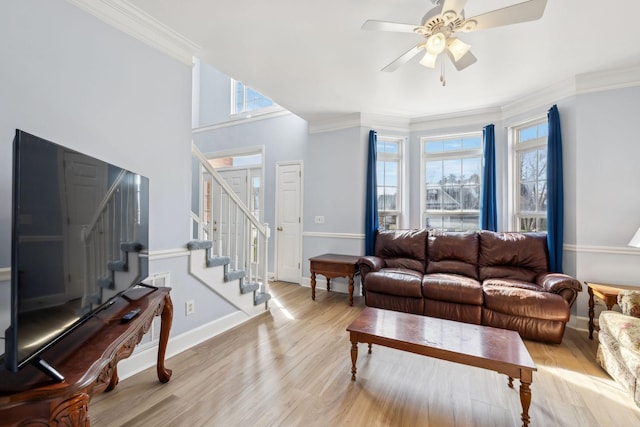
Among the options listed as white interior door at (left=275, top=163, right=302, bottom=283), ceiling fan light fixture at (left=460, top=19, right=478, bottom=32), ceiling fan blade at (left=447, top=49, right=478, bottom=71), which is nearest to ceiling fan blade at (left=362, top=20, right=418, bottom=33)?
ceiling fan light fixture at (left=460, top=19, right=478, bottom=32)

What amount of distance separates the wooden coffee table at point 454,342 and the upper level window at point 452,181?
243 centimetres

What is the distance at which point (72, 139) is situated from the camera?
1.79m

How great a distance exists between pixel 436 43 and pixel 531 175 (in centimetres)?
283

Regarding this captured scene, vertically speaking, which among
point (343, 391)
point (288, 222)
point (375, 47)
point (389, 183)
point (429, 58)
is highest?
point (375, 47)

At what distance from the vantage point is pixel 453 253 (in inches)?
142

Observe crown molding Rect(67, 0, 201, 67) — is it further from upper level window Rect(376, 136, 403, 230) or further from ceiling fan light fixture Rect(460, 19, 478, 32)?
upper level window Rect(376, 136, 403, 230)

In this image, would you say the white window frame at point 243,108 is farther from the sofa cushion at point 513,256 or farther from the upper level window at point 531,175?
the sofa cushion at point 513,256

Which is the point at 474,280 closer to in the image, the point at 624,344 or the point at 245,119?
the point at 624,344

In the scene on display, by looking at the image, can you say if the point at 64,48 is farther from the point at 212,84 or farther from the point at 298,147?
the point at 212,84

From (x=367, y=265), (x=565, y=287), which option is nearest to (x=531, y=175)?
(x=565, y=287)

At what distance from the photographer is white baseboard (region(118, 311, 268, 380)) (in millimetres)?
2080

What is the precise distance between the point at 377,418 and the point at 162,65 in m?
3.09

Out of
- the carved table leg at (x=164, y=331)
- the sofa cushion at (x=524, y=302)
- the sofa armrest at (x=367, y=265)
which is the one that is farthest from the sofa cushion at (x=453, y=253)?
the carved table leg at (x=164, y=331)

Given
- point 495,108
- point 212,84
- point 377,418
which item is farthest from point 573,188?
point 212,84
